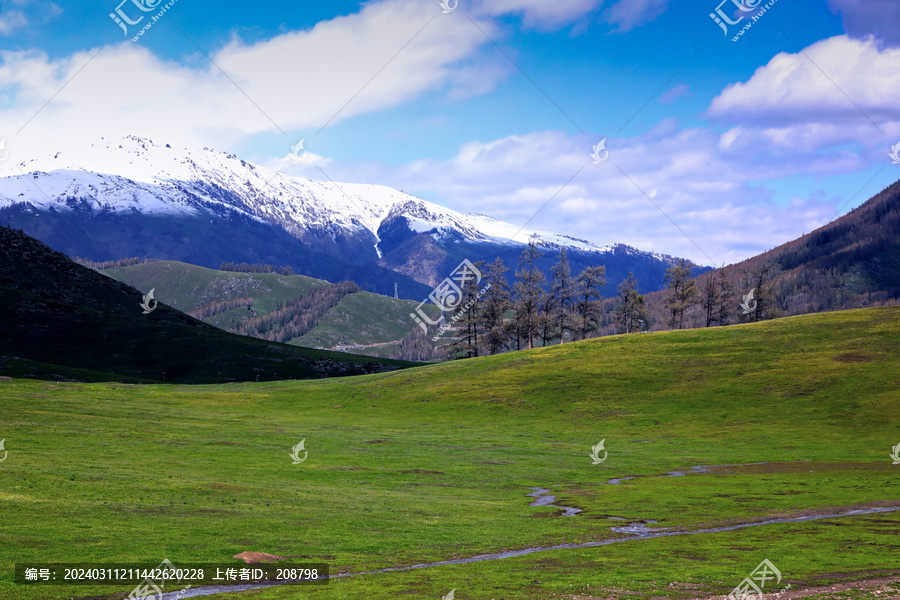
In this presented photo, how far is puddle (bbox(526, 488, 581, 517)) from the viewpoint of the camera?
44781mm

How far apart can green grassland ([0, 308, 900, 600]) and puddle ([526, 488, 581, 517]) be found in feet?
3.42

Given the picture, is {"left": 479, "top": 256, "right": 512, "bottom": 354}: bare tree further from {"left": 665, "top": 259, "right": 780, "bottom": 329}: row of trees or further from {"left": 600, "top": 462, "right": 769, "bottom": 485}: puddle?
{"left": 600, "top": 462, "right": 769, "bottom": 485}: puddle

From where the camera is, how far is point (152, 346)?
16025 cm

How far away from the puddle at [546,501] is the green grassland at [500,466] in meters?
1.04

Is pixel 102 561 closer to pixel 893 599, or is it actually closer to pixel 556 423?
pixel 893 599

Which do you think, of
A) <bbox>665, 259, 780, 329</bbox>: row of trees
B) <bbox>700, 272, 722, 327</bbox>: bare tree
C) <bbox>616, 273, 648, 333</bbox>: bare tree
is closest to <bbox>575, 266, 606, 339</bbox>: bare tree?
<bbox>616, 273, 648, 333</bbox>: bare tree

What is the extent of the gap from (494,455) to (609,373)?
4004 centimetres

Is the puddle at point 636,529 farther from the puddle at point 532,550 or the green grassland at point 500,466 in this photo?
the green grassland at point 500,466

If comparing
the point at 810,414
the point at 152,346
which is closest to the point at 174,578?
the point at 810,414

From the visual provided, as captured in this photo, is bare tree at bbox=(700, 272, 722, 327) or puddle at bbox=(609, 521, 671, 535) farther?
bare tree at bbox=(700, 272, 722, 327)

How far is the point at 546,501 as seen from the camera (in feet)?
160

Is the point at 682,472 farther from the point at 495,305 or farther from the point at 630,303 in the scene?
the point at 630,303

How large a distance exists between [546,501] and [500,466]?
12.9 m

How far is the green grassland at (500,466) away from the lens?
30.4 m
